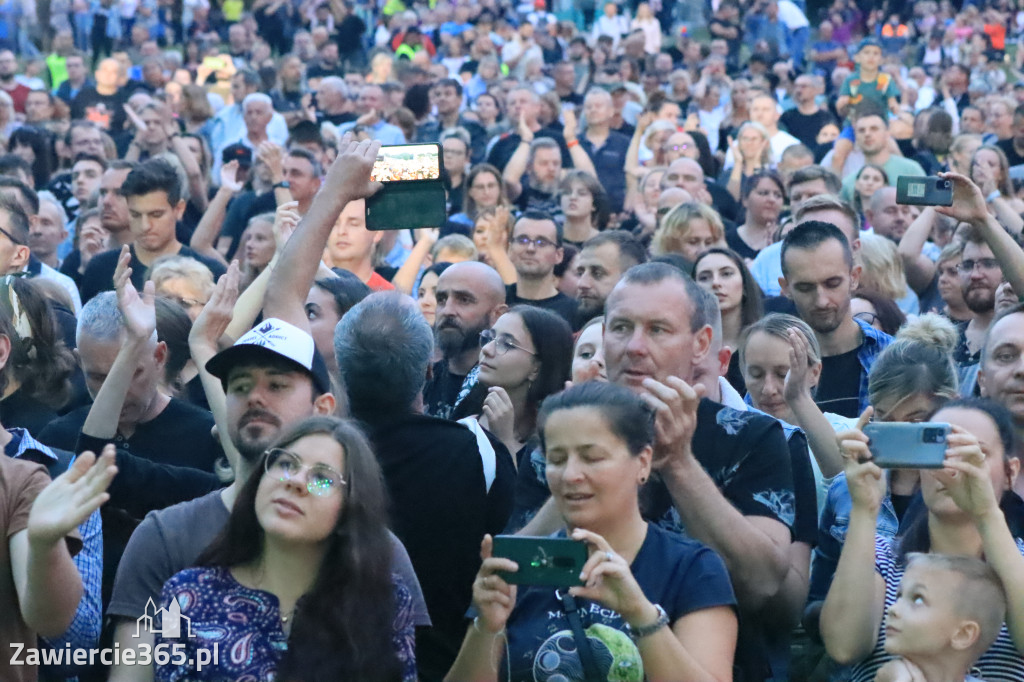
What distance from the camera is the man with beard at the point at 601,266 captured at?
6.75 metres

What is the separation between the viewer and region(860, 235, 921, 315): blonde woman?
7.20 m

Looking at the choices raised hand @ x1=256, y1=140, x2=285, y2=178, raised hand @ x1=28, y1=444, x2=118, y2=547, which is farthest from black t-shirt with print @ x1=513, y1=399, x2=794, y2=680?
raised hand @ x1=256, y1=140, x2=285, y2=178

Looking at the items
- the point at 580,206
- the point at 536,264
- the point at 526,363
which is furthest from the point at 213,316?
the point at 580,206

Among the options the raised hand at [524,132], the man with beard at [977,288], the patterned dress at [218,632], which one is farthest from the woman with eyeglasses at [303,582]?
the raised hand at [524,132]

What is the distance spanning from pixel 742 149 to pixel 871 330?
6.16 metres

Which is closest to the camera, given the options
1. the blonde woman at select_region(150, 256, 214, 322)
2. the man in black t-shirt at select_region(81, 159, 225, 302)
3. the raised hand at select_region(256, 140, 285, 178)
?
the blonde woman at select_region(150, 256, 214, 322)

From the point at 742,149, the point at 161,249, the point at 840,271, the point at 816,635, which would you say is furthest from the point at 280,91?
the point at 816,635

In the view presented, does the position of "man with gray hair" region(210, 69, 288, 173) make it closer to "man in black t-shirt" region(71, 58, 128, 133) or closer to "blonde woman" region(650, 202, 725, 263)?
"man in black t-shirt" region(71, 58, 128, 133)

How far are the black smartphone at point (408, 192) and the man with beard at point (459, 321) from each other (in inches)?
48.4

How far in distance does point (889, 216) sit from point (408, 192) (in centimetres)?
490

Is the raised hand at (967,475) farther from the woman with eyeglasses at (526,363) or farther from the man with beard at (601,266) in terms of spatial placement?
the man with beard at (601,266)

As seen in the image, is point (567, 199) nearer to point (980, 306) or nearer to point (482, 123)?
point (980, 306)

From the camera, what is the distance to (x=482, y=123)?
15055 mm

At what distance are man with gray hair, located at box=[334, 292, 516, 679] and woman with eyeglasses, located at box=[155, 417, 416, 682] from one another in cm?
53
